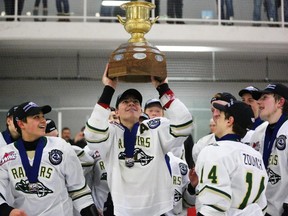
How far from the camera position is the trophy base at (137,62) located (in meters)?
3.79

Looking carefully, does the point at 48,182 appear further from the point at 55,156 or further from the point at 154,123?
the point at 154,123

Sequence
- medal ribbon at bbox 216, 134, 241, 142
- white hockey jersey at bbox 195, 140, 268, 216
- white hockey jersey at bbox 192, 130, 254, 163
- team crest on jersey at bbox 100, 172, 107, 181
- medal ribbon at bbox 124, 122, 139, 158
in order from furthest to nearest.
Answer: team crest on jersey at bbox 100, 172, 107, 181
white hockey jersey at bbox 192, 130, 254, 163
medal ribbon at bbox 124, 122, 139, 158
medal ribbon at bbox 216, 134, 241, 142
white hockey jersey at bbox 195, 140, 268, 216

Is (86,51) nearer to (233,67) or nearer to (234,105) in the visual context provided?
(233,67)

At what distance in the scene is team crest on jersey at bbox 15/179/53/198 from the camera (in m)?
4.05

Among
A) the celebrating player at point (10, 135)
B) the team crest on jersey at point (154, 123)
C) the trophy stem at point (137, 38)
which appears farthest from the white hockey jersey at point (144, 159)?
the celebrating player at point (10, 135)

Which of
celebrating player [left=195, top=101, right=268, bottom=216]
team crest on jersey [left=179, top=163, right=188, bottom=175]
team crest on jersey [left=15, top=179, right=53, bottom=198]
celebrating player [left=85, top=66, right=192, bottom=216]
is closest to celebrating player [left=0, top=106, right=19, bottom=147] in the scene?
team crest on jersey [left=15, top=179, right=53, bottom=198]

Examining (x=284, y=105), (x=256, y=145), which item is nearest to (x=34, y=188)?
(x=256, y=145)

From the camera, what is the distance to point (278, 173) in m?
4.16

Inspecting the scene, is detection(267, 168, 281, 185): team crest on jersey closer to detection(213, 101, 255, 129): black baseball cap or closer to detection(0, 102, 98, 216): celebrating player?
detection(213, 101, 255, 129): black baseball cap

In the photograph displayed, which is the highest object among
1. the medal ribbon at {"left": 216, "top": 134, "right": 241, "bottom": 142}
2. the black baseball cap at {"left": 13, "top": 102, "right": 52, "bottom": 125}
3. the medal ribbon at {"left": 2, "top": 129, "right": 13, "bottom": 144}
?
the black baseball cap at {"left": 13, "top": 102, "right": 52, "bottom": 125}

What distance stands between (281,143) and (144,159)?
0.96m

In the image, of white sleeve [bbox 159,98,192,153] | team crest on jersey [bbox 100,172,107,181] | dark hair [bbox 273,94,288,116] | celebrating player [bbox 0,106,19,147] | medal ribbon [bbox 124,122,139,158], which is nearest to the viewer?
white sleeve [bbox 159,98,192,153]

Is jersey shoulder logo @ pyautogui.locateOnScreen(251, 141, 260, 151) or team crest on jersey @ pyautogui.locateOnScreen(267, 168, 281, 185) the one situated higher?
jersey shoulder logo @ pyautogui.locateOnScreen(251, 141, 260, 151)

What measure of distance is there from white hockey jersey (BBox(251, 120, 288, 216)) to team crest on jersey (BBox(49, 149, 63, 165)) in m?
1.46
